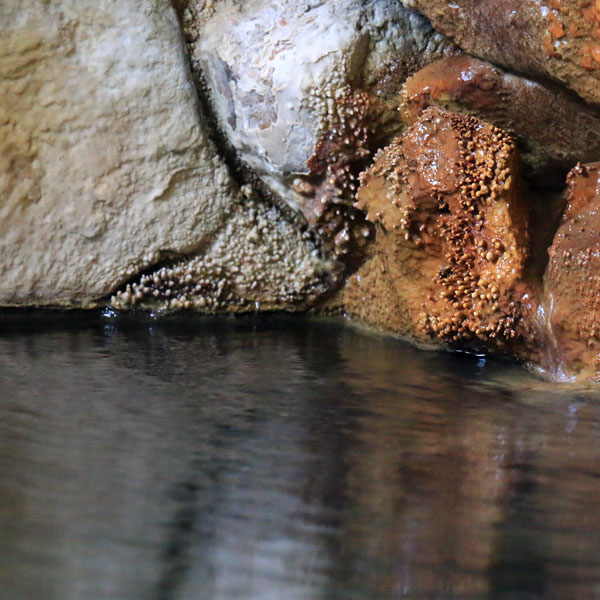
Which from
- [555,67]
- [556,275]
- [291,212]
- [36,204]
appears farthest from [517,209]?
[36,204]

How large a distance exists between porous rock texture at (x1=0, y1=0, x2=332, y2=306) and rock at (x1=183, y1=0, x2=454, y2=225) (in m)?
0.20

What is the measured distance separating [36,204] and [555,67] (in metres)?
2.46

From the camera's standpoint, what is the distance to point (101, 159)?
154 inches

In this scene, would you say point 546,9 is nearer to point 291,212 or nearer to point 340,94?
point 340,94

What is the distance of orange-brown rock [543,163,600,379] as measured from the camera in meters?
2.91

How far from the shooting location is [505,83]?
3100mm

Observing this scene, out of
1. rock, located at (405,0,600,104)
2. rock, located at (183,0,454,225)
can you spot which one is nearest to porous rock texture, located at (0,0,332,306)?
rock, located at (183,0,454,225)

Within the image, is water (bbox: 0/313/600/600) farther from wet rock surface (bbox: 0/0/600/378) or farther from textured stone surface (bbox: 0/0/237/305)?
textured stone surface (bbox: 0/0/237/305)

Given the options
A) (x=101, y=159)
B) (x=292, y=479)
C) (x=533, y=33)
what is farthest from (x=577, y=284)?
(x=101, y=159)

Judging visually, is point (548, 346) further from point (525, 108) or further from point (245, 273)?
point (245, 273)

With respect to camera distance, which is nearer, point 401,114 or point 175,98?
point 401,114

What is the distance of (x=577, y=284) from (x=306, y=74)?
1.43 metres

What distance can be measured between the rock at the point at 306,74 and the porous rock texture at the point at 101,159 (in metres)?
0.20

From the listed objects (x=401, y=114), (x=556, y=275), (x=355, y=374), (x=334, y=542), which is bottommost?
(x=334, y=542)
